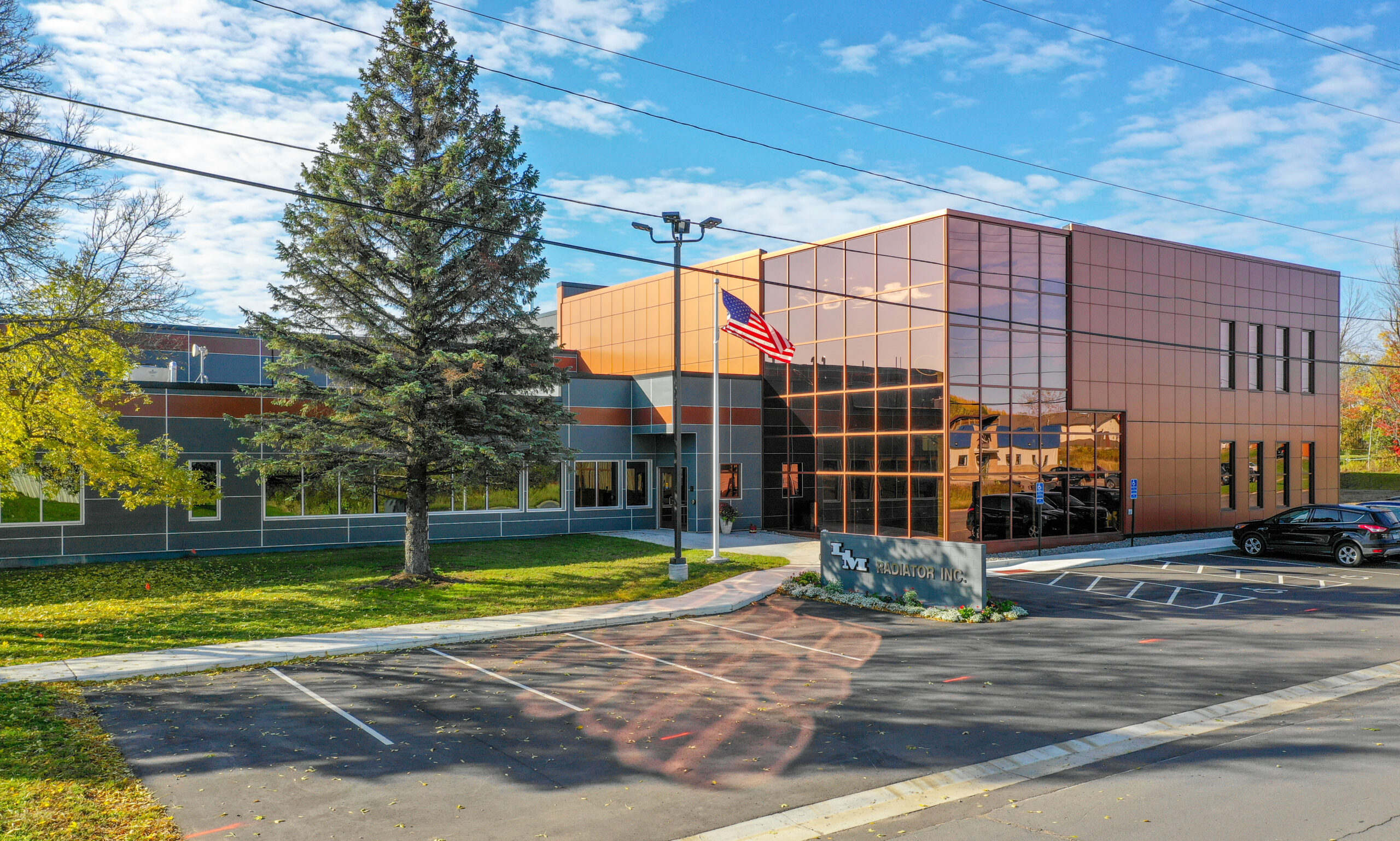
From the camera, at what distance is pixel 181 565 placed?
22453mm

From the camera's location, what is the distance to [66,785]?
8.06 meters

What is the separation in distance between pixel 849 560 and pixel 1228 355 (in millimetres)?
22062

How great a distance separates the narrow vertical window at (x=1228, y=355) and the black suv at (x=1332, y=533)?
838 centimetres

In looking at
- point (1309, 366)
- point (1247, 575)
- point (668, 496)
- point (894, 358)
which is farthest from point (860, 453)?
point (1309, 366)

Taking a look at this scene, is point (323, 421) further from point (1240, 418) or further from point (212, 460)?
point (1240, 418)

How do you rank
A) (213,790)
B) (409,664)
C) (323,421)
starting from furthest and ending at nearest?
(323,421) < (409,664) < (213,790)

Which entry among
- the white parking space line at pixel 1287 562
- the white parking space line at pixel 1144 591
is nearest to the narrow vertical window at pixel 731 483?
the white parking space line at pixel 1144 591

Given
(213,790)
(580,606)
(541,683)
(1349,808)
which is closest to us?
(1349,808)

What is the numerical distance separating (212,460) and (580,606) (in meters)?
13.3

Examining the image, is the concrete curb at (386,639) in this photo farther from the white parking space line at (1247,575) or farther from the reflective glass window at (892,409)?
the white parking space line at (1247,575)

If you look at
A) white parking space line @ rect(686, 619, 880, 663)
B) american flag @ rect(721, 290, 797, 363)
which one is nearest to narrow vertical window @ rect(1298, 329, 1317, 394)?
american flag @ rect(721, 290, 797, 363)

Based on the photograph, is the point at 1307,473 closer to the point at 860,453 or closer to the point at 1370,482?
the point at 860,453

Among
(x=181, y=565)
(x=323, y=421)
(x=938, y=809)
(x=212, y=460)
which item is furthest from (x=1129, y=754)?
(x=212, y=460)

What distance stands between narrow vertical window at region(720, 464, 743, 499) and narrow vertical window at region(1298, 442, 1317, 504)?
23156 millimetres
